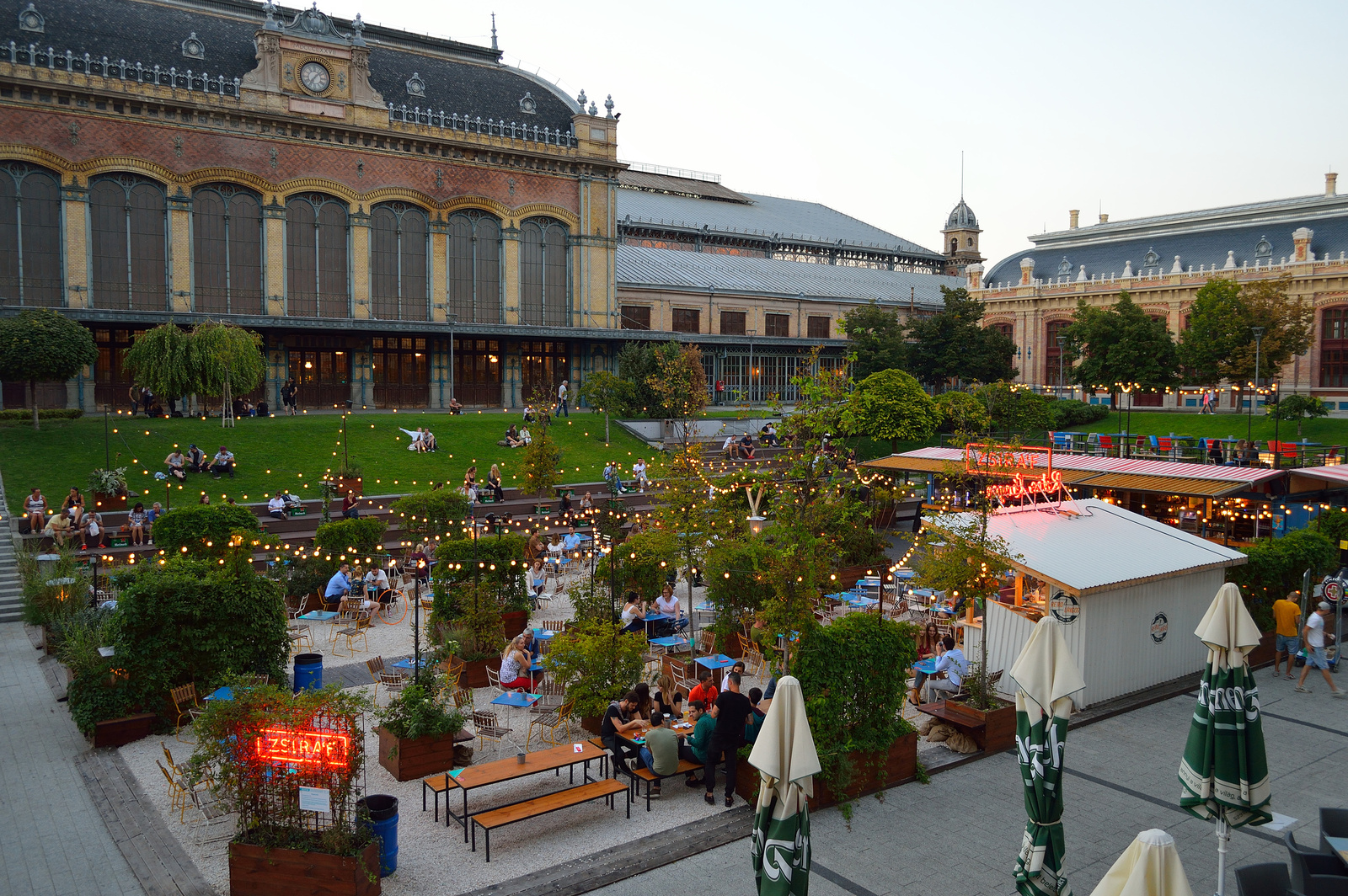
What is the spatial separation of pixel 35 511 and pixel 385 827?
770 inches

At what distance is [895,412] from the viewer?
4103cm

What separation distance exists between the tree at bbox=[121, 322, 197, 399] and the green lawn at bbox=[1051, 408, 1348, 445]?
42323mm

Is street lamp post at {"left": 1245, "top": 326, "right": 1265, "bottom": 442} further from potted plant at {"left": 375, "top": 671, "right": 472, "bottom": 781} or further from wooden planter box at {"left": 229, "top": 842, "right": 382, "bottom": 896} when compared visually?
wooden planter box at {"left": 229, "top": 842, "right": 382, "bottom": 896}

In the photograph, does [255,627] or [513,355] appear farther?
[513,355]

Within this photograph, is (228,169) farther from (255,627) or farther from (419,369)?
(255,627)

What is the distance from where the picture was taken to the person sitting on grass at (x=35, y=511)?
23234mm

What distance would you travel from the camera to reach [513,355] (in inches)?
2002

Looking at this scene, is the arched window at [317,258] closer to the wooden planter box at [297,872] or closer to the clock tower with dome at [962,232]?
the wooden planter box at [297,872]

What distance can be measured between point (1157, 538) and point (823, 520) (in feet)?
22.0

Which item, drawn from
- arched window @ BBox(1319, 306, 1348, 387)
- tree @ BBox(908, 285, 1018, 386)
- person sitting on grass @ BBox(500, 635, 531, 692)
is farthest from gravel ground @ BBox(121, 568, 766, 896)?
arched window @ BBox(1319, 306, 1348, 387)

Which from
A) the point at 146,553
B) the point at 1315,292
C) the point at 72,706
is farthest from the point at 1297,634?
the point at 1315,292

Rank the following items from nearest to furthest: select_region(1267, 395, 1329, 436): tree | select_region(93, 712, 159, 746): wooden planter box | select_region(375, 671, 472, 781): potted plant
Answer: select_region(375, 671, 472, 781): potted plant < select_region(93, 712, 159, 746): wooden planter box < select_region(1267, 395, 1329, 436): tree

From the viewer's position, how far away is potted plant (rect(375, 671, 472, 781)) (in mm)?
11688

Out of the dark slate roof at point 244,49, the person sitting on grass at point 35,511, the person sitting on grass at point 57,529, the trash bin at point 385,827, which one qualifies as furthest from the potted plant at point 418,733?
the dark slate roof at point 244,49
